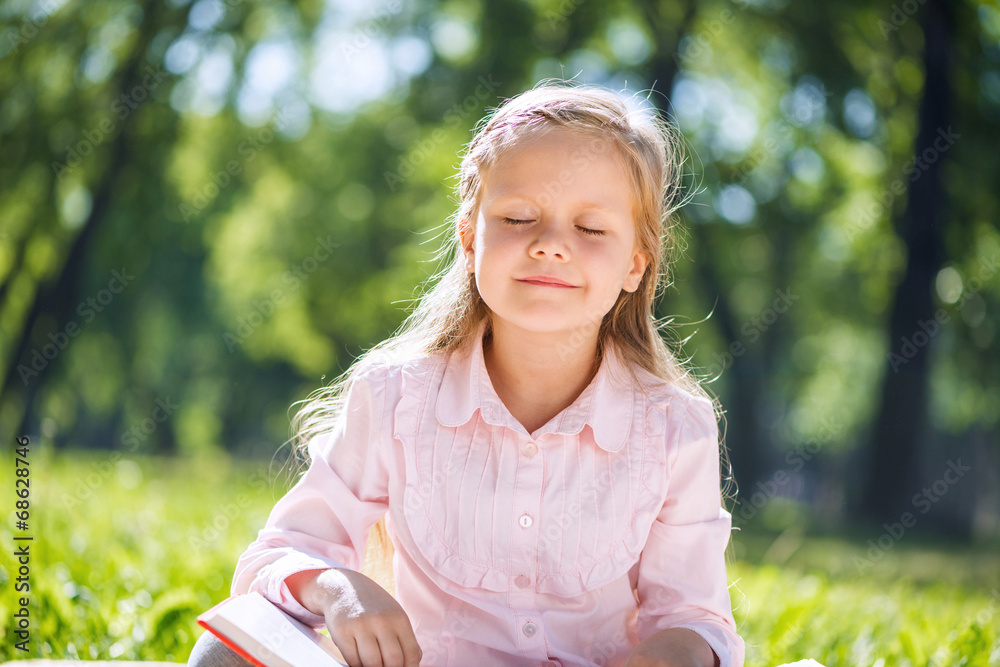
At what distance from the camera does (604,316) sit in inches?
92.6

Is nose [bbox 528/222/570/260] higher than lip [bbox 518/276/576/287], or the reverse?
nose [bbox 528/222/570/260]

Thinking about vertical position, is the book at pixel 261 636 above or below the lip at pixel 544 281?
below

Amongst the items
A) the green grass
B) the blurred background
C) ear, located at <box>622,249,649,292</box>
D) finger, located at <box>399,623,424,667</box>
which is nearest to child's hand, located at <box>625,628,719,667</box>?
finger, located at <box>399,623,424,667</box>

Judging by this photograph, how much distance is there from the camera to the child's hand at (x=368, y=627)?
Result: 64.9 inches

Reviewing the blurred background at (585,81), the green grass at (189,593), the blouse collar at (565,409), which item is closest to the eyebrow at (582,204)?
the blouse collar at (565,409)

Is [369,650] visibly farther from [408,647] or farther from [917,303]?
[917,303]

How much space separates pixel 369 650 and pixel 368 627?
0.14 feet

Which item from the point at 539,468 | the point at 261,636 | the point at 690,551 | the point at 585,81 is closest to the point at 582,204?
the point at 539,468

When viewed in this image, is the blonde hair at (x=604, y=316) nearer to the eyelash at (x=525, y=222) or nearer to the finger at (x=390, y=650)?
the eyelash at (x=525, y=222)

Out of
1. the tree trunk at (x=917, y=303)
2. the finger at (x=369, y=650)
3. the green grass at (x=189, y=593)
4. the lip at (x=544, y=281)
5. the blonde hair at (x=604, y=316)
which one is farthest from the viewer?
the tree trunk at (x=917, y=303)

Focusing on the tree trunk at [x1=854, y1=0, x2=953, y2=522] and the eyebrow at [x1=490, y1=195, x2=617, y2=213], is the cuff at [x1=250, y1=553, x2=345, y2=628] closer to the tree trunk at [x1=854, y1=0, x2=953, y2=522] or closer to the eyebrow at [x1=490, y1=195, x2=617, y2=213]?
the eyebrow at [x1=490, y1=195, x2=617, y2=213]

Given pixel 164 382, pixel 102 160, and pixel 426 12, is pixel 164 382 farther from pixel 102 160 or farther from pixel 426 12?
pixel 426 12

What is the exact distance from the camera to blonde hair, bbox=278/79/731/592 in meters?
2.12

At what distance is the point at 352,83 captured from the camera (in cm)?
1457
